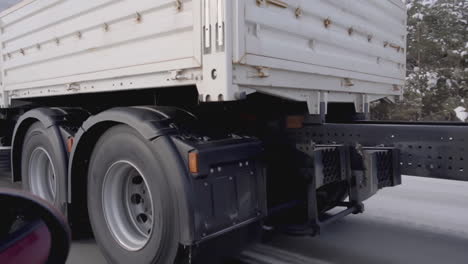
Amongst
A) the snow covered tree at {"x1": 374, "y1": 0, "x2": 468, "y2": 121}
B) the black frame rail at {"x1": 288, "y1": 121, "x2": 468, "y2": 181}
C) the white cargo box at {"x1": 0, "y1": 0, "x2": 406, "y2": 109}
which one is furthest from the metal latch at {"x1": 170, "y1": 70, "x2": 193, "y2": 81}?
the snow covered tree at {"x1": 374, "y1": 0, "x2": 468, "y2": 121}

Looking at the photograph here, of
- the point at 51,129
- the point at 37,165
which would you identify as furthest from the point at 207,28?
the point at 37,165

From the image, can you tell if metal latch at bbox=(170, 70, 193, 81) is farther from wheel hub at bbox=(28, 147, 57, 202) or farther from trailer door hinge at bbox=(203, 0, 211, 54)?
wheel hub at bbox=(28, 147, 57, 202)

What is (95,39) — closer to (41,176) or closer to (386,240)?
(41,176)

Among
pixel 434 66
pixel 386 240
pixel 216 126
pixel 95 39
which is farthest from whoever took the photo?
pixel 434 66

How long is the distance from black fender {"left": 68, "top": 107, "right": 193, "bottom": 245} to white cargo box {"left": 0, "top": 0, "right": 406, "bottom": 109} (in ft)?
0.79

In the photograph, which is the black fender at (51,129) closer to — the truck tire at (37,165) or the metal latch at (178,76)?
the truck tire at (37,165)

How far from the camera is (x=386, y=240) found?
370cm

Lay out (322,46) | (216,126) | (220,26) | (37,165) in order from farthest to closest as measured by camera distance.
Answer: (37,165) < (322,46) < (216,126) < (220,26)

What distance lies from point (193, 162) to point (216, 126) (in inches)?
25.9

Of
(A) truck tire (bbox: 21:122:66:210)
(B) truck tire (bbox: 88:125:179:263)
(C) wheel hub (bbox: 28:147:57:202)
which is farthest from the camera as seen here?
(C) wheel hub (bbox: 28:147:57:202)

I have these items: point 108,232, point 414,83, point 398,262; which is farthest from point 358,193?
point 414,83

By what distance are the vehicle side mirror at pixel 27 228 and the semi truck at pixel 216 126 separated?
104 centimetres

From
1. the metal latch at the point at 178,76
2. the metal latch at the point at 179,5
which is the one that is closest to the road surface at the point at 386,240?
the metal latch at the point at 178,76

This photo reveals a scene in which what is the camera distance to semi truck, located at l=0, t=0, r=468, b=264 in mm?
2525
